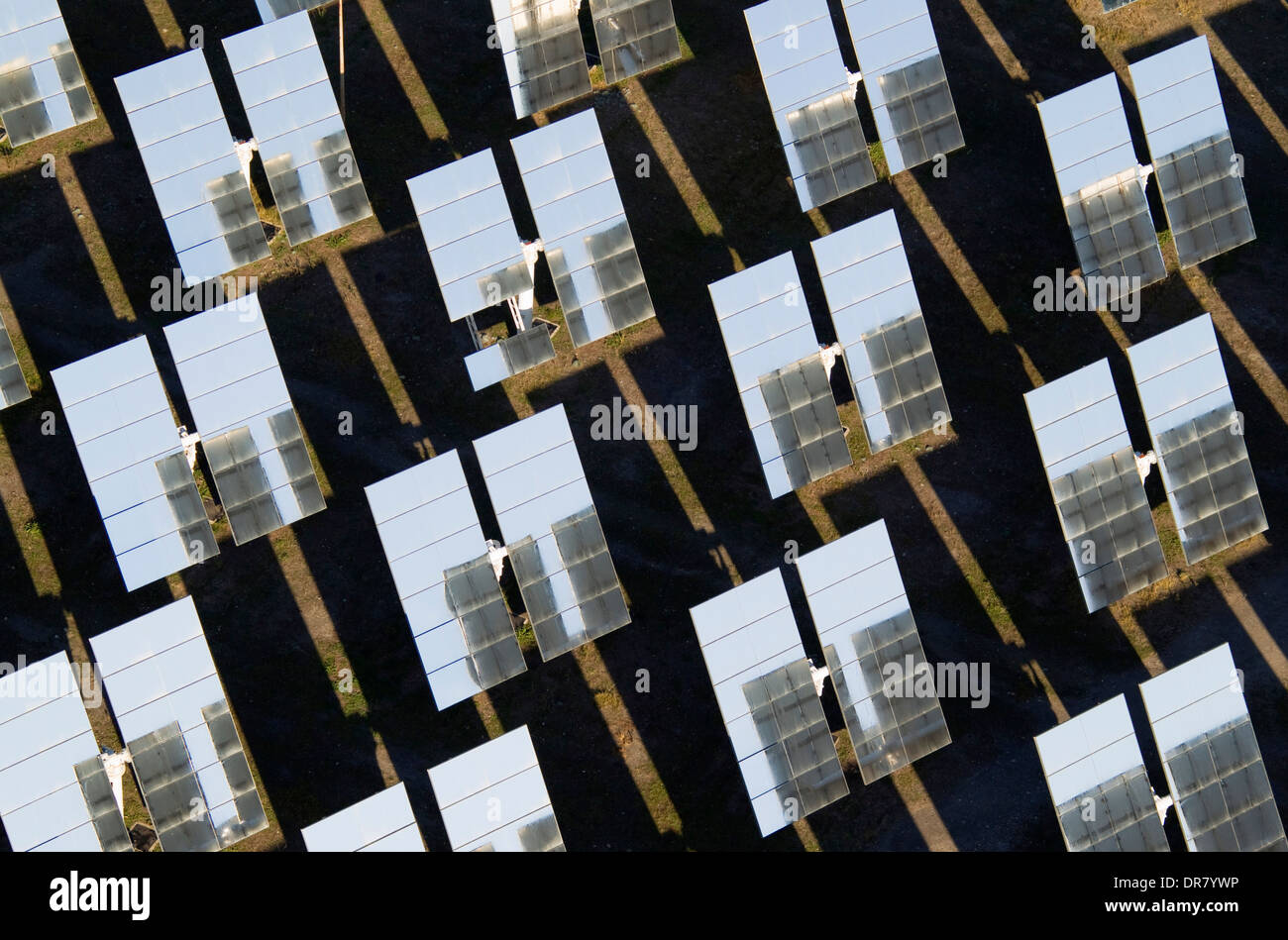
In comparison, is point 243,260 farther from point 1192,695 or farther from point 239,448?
point 1192,695

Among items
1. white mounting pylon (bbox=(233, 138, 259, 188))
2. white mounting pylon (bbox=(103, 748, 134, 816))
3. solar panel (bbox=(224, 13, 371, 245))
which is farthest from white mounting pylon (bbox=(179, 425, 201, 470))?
white mounting pylon (bbox=(103, 748, 134, 816))

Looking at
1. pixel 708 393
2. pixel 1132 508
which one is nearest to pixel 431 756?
pixel 708 393

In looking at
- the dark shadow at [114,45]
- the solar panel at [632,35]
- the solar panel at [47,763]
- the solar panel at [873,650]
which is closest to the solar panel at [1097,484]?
the solar panel at [873,650]
